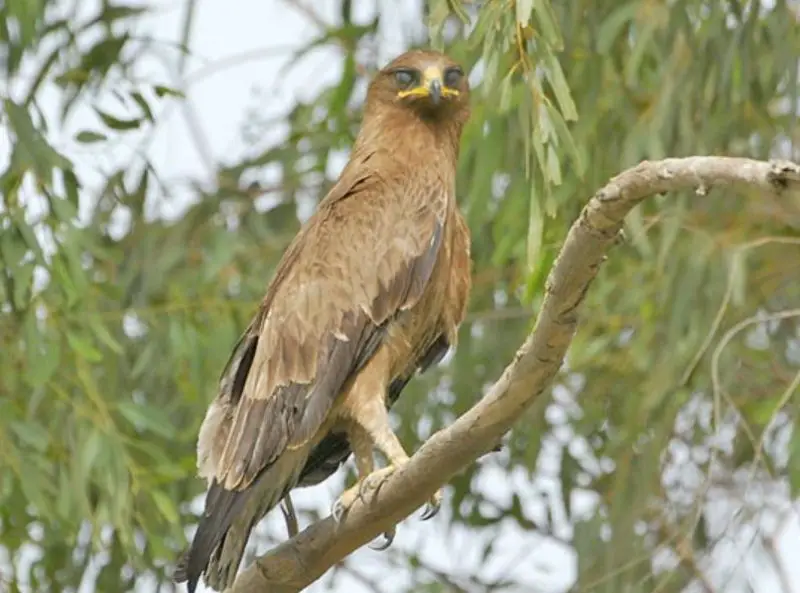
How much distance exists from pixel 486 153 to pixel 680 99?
41 centimetres

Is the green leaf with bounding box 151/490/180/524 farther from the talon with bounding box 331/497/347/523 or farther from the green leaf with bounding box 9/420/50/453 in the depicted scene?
the talon with bounding box 331/497/347/523

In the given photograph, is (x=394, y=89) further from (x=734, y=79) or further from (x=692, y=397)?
(x=692, y=397)

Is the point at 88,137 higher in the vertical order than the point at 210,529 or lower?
higher

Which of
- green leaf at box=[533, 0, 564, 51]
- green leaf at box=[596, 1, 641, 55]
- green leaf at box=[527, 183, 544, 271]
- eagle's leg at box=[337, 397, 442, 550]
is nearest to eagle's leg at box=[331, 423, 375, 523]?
eagle's leg at box=[337, 397, 442, 550]

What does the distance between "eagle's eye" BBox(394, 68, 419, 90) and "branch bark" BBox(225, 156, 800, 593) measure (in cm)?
95

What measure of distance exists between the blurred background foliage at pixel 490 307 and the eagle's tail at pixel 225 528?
0.59 m

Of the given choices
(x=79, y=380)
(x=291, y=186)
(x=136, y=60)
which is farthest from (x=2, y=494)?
(x=291, y=186)

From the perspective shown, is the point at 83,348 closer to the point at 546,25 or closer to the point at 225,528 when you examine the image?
the point at 225,528

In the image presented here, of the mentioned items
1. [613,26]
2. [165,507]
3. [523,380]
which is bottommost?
[523,380]

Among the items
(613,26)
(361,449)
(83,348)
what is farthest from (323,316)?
(613,26)

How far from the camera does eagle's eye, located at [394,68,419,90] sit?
395 centimetres

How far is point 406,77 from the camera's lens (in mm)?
3969

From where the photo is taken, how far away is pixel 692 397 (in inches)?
199

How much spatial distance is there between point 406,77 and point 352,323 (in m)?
0.53
